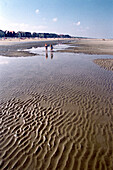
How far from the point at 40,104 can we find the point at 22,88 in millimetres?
3255

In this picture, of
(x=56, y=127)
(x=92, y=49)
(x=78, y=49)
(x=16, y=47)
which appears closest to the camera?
(x=56, y=127)

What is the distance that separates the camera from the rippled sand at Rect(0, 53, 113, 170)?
166 inches

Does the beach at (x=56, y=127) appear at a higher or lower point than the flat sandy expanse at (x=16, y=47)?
lower

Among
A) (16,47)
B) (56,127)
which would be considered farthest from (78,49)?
(56,127)

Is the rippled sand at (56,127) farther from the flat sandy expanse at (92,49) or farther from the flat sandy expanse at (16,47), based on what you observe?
the flat sandy expanse at (92,49)

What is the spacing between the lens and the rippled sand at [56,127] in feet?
13.9

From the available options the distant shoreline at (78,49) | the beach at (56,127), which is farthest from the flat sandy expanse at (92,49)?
the beach at (56,127)

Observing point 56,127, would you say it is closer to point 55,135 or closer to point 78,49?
point 55,135

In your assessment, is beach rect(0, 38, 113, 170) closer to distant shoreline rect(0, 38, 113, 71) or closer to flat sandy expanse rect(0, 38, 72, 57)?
distant shoreline rect(0, 38, 113, 71)

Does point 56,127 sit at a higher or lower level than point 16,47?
lower

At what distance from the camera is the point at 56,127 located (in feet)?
18.8

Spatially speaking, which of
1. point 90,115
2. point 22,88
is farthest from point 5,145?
point 22,88

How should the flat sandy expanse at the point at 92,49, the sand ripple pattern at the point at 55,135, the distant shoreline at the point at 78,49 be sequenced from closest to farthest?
the sand ripple pattern at the point at 55,135, the distant shoreline at the point at 78,49, the flat sandy expanse at the point at 92,49

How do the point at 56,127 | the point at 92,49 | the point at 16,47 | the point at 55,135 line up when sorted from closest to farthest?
1. the point at 55,135
2. the point at 56,127
3. the point at 92,49
4. the point at 16,47
